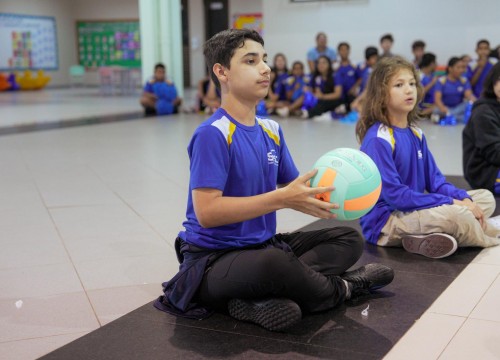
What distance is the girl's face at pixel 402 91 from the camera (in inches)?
135

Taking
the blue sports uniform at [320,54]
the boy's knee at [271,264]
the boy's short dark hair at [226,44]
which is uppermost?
the boy's short dark hair at [226,44]

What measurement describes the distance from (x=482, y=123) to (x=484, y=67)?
696 cm

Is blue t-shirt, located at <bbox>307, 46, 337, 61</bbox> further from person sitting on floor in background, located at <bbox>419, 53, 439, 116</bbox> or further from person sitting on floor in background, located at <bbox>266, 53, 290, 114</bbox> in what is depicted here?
person sitting on floor in background, located at <bbox>419, 53, 439, 116</bbox>

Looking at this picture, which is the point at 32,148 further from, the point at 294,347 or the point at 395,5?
the point at 395,5

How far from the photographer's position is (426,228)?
3414 mm

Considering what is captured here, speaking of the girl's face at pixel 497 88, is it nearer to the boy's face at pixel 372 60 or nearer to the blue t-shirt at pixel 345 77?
the boy's face at pixel 372 60

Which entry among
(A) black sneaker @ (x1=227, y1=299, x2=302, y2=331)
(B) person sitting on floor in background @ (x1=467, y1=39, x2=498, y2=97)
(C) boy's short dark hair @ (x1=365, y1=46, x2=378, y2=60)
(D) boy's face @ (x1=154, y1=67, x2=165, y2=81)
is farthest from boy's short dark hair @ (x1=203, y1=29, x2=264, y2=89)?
(D) boy's face @ (x1=154, y1=67, x2=165, y2=81)

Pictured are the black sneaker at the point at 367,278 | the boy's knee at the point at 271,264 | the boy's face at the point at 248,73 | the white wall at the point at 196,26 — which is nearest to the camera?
the boy's knee at the point at 271,264

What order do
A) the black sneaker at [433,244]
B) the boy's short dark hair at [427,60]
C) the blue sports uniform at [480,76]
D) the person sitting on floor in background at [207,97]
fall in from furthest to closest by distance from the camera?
the person sitting on floor in background at [207,97], the boy's short dark hair at [427,60], the blue sports uniform at [480,76], the black sneaker at [433,244]

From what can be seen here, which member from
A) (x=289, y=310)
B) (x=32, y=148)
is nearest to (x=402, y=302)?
(x=289, y=310)

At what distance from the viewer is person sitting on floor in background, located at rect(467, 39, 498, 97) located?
1073 centimetres

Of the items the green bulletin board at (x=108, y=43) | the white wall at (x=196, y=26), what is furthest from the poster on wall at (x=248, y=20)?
the green bulletin board at (x=108, y=43)

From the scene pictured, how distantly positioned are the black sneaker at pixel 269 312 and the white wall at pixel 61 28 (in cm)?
2251

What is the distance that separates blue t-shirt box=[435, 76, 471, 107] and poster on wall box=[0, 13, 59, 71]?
54.9 ft
